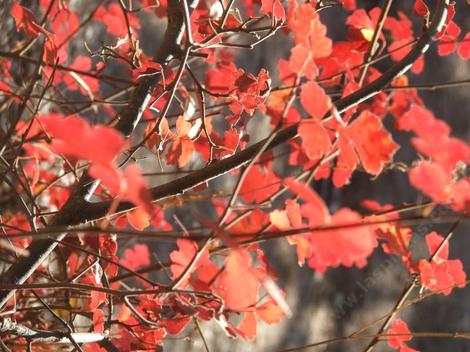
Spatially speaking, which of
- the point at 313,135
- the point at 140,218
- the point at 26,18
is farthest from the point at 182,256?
the point at 26,18

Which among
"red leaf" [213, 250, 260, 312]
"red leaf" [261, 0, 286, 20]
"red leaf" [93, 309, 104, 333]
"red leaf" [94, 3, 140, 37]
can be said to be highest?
"red leaf" [94, 3, 140, 37]

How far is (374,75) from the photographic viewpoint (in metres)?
1.31

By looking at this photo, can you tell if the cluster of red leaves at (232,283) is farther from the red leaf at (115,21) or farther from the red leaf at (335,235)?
the red leaf at (115,21)

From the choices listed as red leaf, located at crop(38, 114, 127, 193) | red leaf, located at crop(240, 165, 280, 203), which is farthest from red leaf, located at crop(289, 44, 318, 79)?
red leaf, located at crop(240, 165, 280, 203)

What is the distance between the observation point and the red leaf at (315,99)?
62 cm

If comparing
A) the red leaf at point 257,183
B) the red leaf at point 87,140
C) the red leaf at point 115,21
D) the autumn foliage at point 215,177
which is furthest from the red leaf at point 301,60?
the red leaf at point 115,21

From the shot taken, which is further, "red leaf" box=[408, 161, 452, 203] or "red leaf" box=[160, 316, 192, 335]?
"red leaf" box=[160, 316, 192, 335]

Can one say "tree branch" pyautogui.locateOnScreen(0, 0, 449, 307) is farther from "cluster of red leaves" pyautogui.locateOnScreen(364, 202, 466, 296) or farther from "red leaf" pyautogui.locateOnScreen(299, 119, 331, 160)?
"cluster of red leaves" pyautogui.locateOnScreen(364, 202, 466, 296)

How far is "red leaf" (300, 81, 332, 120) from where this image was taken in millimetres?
616

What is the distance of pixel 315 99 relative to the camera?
0.62m

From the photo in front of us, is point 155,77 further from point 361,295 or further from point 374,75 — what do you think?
point 361,295

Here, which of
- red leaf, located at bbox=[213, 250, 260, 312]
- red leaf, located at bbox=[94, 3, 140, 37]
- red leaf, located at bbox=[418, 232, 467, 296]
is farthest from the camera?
red leaf, located at bbox=[94, 3, 140, 37]

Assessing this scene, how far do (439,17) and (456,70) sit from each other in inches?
74.9

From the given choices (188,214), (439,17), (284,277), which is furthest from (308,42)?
(284,277)
